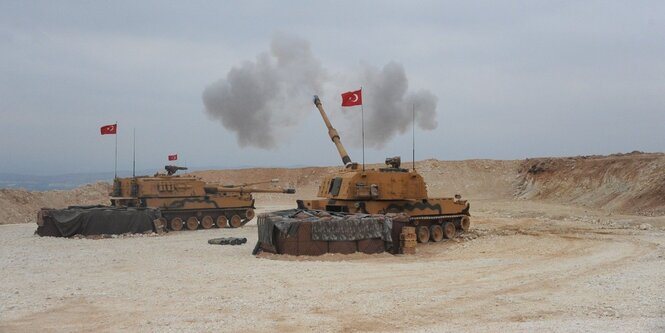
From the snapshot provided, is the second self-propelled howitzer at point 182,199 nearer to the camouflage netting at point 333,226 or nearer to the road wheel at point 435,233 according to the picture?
the camouflage netting at point 333,226

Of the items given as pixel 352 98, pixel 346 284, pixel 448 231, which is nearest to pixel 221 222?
pixel 352 98

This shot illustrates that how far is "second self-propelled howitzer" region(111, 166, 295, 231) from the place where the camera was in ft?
84.0

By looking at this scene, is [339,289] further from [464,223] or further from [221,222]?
[221,222]

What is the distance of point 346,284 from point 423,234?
28.5ft

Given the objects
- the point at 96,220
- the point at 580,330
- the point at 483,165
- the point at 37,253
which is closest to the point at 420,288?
the point at 580,330

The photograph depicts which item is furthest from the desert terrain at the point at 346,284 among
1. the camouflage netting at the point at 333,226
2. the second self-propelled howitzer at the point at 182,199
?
the second self-propelled howitzer at the point at 182,199

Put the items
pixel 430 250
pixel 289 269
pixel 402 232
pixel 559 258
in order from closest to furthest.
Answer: pixel 289 269, pixel 559 258, pixel 402 232, pixel 430 250

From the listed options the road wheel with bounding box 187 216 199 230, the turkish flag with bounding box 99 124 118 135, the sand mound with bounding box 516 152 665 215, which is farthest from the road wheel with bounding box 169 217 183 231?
the sand mound with bounding box 516 152 665 215

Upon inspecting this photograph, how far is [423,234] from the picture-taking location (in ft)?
63.7

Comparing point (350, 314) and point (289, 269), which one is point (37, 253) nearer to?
point (289, 269)

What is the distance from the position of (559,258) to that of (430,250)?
13.4ft

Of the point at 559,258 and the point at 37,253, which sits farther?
the point at 37,253

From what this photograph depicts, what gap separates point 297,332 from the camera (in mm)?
7773

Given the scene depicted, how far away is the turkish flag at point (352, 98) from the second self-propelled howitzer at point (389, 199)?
7.31ft
